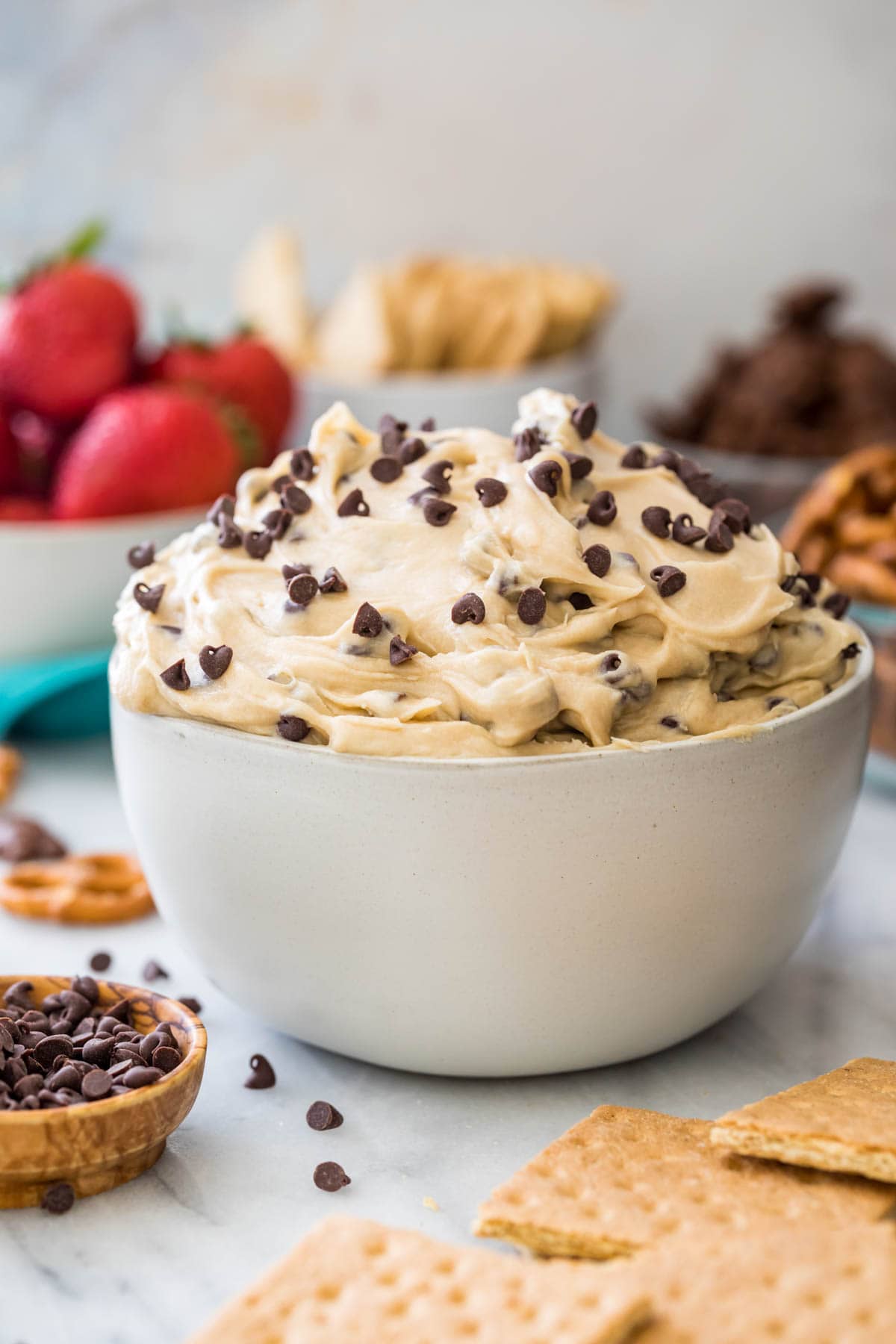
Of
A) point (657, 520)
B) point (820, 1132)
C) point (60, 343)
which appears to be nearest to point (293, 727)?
point (657, 520)

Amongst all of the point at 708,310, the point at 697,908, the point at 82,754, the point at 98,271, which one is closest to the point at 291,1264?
the point at 697,908

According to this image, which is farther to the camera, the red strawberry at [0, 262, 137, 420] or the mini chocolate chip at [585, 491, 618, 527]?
A: the red strawberry at [0, 262, 137, 420]

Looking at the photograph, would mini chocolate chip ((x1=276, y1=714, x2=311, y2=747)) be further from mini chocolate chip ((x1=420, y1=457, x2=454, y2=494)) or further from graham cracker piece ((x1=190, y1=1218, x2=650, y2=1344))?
graham cracker piece ((x1=190, y1=1218, x2=650, y2=1344))

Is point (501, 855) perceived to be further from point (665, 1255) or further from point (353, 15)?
point (353, 15)

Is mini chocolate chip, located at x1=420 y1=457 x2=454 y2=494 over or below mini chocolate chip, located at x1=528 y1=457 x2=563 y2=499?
below

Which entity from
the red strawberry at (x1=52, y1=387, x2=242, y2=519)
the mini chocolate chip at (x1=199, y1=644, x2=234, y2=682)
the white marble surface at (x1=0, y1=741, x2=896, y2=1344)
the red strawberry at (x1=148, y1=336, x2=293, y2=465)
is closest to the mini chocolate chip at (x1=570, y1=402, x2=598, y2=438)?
the mini chocolate chip at (x1=199, y1=644, x2=234, y2=682)

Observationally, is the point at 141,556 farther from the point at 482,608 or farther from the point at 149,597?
the point at 482,608
